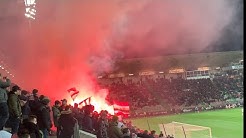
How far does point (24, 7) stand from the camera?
455 centimetres

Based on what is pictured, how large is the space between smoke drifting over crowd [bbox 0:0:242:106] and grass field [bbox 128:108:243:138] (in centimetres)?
111

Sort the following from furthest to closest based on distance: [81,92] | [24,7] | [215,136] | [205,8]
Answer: [215,136] → [81,92] → [205,8] → [24,7]

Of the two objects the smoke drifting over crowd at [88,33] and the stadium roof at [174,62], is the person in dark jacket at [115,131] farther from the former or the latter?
the stadium roof at [174,62]

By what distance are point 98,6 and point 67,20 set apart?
0.46 meters

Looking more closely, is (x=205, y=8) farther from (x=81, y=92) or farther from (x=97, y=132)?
(x=97, y=132)

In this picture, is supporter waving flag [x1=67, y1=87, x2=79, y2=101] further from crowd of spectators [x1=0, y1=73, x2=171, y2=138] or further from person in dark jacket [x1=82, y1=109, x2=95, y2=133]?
crowd of spectators [x1=0, y1=73, x2=171, y2=138]

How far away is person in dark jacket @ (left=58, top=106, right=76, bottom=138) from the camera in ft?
9.72

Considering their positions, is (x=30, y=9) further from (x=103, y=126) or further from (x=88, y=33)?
(x=103, y=126)

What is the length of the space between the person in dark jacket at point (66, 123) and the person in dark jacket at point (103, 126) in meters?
0.47

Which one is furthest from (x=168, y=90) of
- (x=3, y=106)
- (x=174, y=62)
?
(x=3, y=106)

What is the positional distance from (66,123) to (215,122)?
3635 millimetres

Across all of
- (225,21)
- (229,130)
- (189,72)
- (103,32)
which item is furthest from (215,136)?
(103,32)

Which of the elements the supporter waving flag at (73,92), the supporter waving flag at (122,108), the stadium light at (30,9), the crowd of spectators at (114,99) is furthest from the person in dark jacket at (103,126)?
the stadium light at (30,9)

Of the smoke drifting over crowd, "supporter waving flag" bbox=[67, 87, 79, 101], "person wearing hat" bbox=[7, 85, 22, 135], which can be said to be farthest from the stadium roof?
"person wearing hat" bbox=[7, 85, 22, 135]
